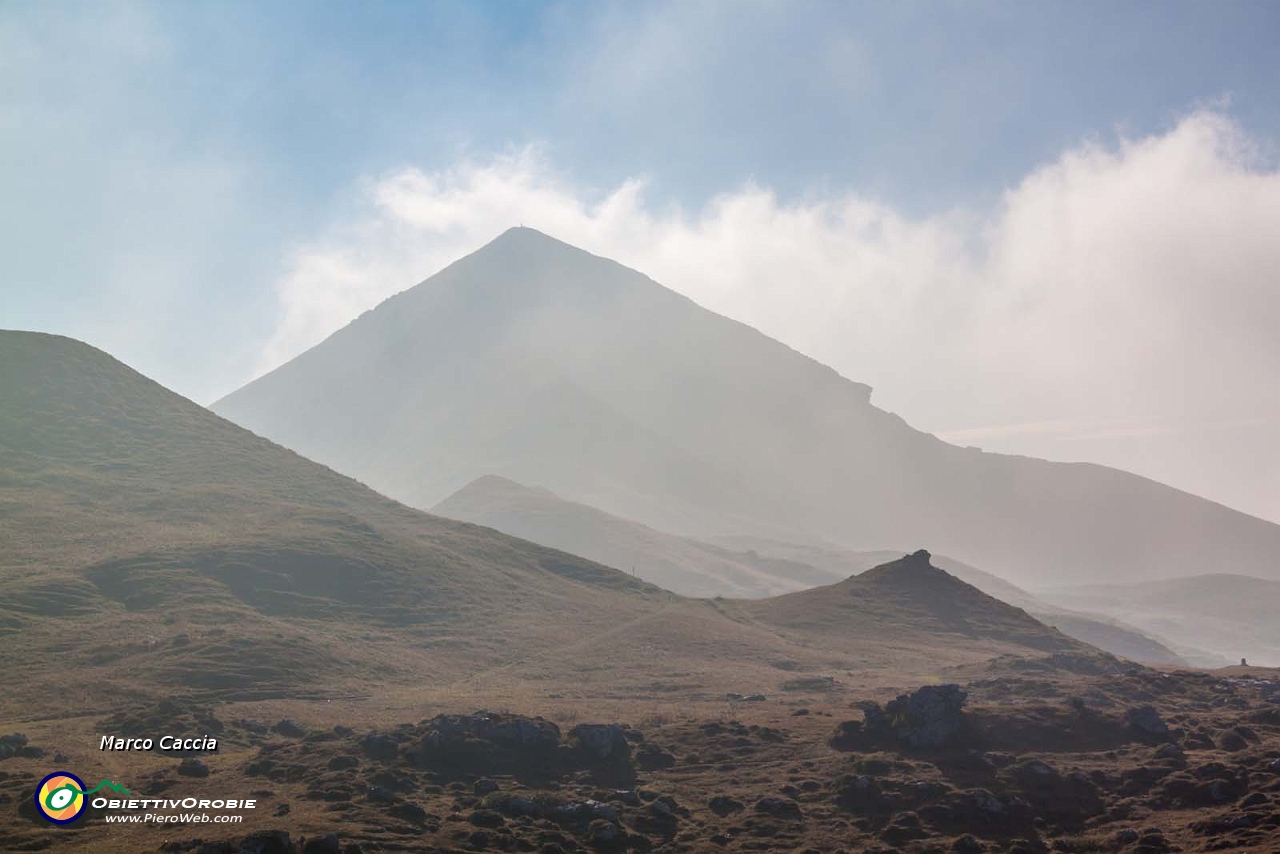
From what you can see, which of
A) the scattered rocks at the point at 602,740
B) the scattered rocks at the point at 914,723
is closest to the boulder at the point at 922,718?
the scattered rocks at the point at 914,723

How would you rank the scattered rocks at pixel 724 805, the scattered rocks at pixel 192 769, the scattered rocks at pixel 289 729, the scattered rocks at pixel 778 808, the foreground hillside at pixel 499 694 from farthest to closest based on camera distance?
the scattered rocks at pixel 289 729
the scattered rocks at pixel 192 769
the scattered rocks at pixel 724 805
the scattered rocks at pixel 778 808
the foreground hillside at pixel 499 694

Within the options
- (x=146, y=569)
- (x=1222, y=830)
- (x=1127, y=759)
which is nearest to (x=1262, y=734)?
(x=1127, y=759)

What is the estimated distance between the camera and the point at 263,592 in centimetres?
10638

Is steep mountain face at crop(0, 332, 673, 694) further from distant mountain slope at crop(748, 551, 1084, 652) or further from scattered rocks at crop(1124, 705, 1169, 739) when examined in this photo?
scattered rocks at crop(1124, 705, 1169, 739)

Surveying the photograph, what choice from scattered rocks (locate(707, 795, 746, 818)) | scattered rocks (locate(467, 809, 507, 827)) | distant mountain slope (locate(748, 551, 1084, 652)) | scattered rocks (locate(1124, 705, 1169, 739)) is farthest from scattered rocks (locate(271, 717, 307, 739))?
distant mountain slope (locate(748, 551, 1084, 652))

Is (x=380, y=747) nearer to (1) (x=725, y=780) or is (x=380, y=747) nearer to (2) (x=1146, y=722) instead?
(1) (x=725, y=780)

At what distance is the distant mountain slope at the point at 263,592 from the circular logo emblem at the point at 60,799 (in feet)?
71.5

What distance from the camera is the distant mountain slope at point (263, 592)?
8406 centimetres

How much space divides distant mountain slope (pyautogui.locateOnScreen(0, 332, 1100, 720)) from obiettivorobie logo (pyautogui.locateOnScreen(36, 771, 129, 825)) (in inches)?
832

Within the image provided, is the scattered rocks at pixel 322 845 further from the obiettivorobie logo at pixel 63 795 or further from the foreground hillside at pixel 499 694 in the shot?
the obiettivorobie logo at pixel 63 795

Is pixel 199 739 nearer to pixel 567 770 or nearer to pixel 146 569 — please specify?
pixel 567 770

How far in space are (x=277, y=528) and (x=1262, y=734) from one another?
10455 cm

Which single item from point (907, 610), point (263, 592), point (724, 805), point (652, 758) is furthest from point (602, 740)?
point (907, 610)


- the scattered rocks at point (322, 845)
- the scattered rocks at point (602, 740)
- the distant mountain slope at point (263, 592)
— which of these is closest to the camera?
the scattered rocks at point (322, 845)
